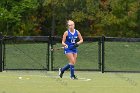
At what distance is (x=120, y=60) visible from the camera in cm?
2530

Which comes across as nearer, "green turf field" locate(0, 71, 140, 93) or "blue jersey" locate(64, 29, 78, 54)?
"green turf field" locate(0, 71, 140, 93)

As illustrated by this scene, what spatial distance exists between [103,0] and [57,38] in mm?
27624

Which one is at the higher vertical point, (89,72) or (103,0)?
(103,0)

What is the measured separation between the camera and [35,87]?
591 inches

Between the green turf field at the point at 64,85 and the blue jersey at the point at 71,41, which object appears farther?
the blue jersey at the point at 71,41

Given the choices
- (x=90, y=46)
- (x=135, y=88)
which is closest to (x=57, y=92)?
(x=135, y=88)

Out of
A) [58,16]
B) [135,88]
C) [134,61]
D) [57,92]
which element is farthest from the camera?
[58,16]

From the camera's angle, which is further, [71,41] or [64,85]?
[71,41]

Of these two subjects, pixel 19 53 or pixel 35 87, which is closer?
pixel 35 87

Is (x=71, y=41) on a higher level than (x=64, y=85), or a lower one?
higher

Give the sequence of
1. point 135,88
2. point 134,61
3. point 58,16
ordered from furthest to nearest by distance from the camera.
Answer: point 58,16, point 134,61, point 135,88

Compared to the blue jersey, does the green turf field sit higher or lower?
lower

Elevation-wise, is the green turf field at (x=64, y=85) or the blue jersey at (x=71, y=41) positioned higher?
the blue jersey at (x=71, y=41)

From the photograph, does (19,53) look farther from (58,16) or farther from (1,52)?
(58,16)
